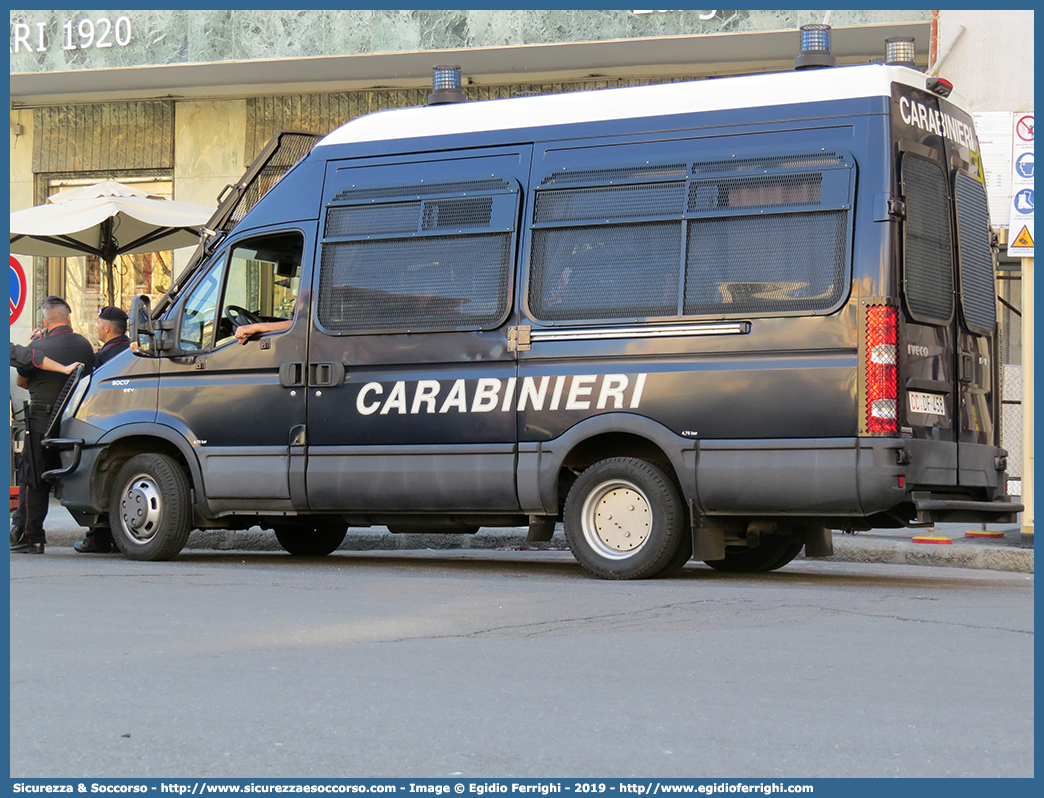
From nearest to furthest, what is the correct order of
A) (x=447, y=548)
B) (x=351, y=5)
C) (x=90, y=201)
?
1. (x=447, y=548)
2. (x=90, y=201)
3. (x=351, y=5)

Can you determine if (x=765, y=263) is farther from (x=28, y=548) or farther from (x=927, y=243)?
(x=28, y=548)

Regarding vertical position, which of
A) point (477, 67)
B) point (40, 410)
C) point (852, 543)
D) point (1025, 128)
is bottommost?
point (852, 543)

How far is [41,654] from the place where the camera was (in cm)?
627

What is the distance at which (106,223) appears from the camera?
1573cm

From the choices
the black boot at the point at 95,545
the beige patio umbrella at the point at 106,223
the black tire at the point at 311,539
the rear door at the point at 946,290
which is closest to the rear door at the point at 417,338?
the black tire at the point at 311,539

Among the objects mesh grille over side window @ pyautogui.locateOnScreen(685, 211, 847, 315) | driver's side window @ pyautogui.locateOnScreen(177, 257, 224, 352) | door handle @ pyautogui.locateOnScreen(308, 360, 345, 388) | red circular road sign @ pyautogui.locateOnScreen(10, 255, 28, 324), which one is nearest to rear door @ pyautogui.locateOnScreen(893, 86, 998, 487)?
mesh grille over side window @ pyautogui.locateOnScreen(685, 211, 847, 315)

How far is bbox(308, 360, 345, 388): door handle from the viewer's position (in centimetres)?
1015

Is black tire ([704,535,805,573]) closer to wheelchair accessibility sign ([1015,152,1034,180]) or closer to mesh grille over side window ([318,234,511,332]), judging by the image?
mesh grille over side window ([318,234,511,332])

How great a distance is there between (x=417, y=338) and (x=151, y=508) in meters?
2.38

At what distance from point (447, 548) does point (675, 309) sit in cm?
460

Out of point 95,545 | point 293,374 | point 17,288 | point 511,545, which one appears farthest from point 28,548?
point 17,288

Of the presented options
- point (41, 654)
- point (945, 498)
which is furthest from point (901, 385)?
point (41, 654)

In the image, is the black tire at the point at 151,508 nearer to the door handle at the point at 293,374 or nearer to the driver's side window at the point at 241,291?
the driver's side window at the point at 241,291
